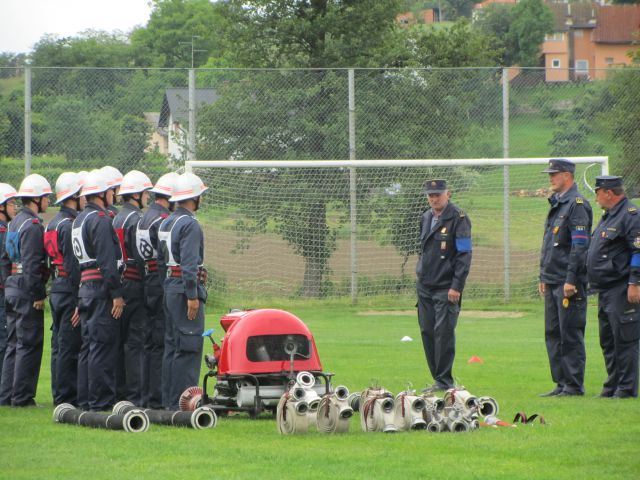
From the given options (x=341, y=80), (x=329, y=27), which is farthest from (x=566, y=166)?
(x=329, y=27)

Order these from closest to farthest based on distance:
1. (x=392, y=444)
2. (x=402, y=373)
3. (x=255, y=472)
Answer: (x=255, y=472)
(x=392, y=444)
(x=402, y=373)

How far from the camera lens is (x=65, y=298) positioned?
1213 centimetres

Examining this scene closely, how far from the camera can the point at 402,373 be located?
14.4m

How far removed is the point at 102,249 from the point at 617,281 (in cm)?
507

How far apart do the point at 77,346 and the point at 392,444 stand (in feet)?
13.5

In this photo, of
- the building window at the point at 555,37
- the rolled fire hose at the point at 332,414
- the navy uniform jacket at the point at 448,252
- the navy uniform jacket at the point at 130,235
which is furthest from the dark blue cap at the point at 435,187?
the building window at the point at 555,37

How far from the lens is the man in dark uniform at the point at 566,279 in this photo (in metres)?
12.4

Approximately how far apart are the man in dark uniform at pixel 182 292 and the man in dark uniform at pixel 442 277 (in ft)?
8.89

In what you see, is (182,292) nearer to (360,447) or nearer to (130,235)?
(130,235)

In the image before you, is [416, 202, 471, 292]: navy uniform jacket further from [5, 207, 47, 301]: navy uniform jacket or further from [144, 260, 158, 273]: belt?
[5, 207, 47, 301]: navy uniform jacket

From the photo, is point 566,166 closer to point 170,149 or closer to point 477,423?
point 477,423

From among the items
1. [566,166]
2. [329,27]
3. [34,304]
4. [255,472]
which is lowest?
[255,472]

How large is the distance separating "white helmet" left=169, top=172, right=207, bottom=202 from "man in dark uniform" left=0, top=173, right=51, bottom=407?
1781 millimetres

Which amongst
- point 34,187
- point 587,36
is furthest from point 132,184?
point 587,36
